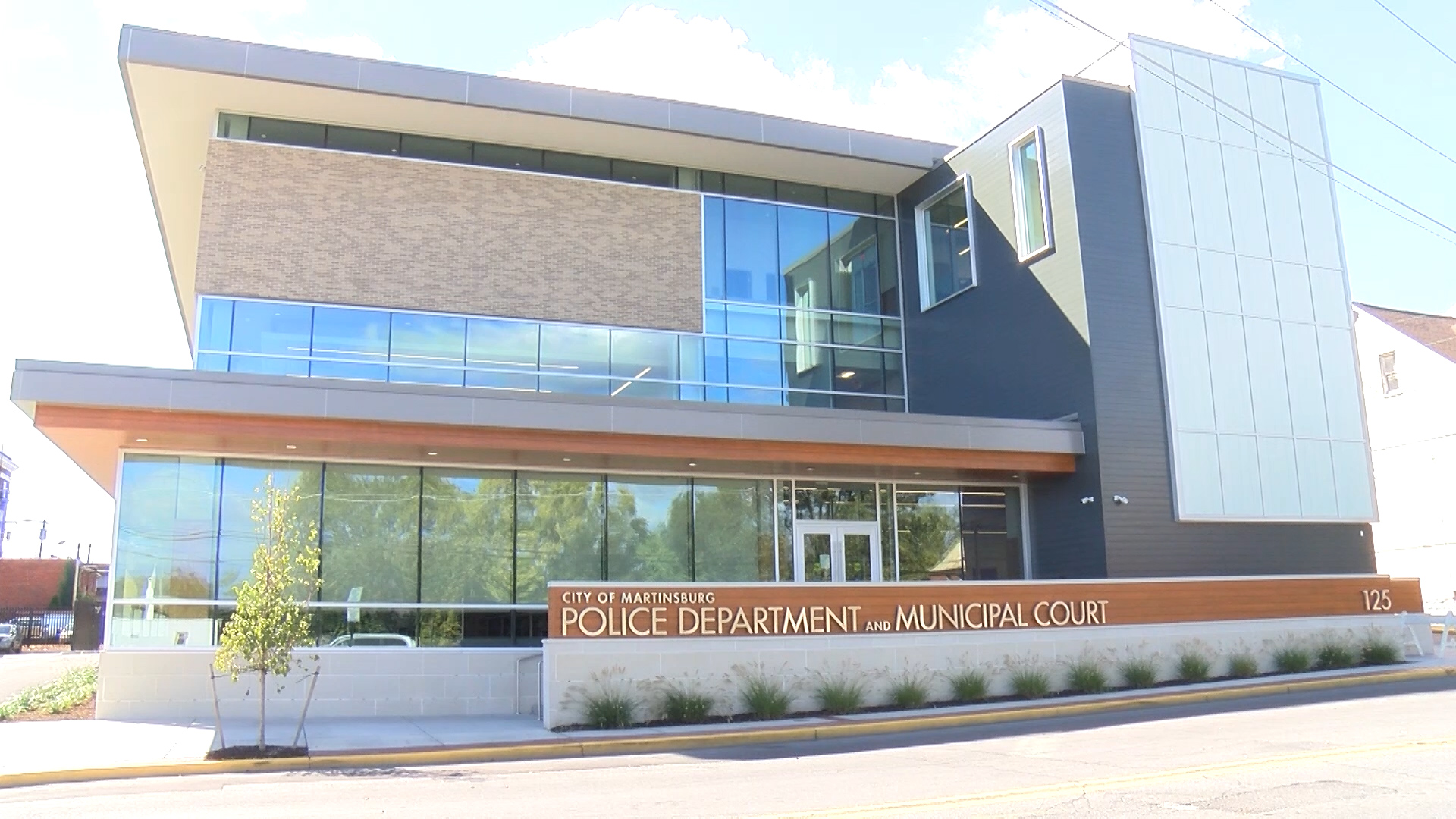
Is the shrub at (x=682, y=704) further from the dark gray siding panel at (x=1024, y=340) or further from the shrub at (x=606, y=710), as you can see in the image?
the dark gray siding panel at (x=1024, y=340)

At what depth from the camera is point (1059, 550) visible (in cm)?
2372

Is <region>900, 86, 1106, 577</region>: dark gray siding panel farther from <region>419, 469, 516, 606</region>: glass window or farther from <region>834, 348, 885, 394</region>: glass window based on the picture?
<region>419, 469, 516, 606</region>: glass window

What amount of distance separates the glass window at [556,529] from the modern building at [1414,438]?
2666 centimetres

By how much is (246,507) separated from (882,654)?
1097 centimetres

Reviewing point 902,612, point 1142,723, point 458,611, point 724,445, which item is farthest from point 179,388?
point 1142,723

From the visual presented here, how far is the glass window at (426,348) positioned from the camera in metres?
23.5

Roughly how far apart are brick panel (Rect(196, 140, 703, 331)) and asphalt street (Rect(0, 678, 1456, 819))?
12040 millimetres

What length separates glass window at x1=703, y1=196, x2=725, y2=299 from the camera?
26.6 m

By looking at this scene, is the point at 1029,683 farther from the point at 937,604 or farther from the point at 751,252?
the point at 751,252

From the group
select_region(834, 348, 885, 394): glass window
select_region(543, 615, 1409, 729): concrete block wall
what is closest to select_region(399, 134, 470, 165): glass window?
select_region(834, 348, 885, 394): glass window

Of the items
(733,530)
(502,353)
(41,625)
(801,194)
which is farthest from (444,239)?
(41,625)

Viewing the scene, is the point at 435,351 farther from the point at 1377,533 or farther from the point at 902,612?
the point at 1377,533

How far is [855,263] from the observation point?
28.6 metres

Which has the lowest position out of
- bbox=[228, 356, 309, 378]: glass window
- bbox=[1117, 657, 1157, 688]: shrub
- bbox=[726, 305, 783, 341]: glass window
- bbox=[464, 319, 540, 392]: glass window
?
bbox=[1117, 657, 1157, 688]: shrub
